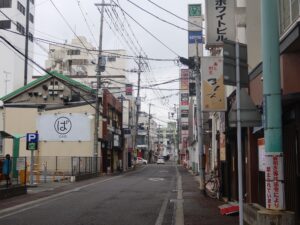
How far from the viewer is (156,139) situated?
582ft

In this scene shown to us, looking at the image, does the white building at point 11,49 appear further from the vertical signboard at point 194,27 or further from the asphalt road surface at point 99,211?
the asphalt road surface at point 99,211

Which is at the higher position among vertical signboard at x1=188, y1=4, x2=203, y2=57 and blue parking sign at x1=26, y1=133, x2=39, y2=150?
vertical signboard at x1=188, y1=4, x2=203, y2=57

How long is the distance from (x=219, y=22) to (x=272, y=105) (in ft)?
30.9

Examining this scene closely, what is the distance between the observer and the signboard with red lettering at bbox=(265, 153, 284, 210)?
28.5 ft

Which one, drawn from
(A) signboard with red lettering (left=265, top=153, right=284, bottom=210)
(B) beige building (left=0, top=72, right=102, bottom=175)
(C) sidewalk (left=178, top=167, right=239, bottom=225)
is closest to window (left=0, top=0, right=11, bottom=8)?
(B) beige building (left=0, top=72, right=102, bottom=175)

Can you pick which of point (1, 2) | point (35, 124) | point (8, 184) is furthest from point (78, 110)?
A: point (1, 2)

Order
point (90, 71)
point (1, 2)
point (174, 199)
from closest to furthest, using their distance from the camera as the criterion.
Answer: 1. point (174, 199)
2. point (1, 2)
3. point (90, 71)

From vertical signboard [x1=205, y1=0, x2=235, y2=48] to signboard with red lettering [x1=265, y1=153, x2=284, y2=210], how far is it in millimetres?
9228

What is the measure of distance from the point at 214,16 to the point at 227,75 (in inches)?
350

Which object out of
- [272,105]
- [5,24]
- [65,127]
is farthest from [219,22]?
[5,24]

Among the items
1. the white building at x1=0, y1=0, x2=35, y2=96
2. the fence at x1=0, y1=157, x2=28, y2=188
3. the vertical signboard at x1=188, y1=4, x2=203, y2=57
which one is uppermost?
the white building at x1=0, y1=0, x2=35, y2=96

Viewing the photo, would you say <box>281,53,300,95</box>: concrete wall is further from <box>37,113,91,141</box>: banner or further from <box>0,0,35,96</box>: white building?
<box>0,0,35,96</box>: white building

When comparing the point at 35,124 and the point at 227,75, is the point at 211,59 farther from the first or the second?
the point at 35,124

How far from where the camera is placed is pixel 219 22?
17594 mm
